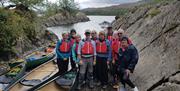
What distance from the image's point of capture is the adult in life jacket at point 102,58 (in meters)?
11.8

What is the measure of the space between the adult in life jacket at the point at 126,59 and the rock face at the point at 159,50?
1.10m

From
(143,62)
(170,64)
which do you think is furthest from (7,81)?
(170,64)

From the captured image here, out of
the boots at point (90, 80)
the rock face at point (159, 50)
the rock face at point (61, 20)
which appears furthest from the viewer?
the rock face at point (61, 20)

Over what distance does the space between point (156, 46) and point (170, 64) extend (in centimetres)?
243

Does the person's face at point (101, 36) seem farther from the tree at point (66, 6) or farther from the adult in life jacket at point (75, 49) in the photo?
the tree at point (66, 6)

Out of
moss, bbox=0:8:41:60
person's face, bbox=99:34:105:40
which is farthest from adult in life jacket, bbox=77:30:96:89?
moss, bbox=0:8:41:60

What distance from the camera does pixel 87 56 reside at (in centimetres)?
1205

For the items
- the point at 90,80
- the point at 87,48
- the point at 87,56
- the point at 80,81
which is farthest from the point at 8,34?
the point at 87,48

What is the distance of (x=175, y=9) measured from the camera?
562 inches

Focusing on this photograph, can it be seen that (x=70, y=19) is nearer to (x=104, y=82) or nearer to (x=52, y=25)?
(x=52, y=25)

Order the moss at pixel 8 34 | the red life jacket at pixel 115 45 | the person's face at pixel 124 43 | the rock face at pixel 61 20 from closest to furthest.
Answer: the person's face at pixel 124 43 < the red life jacket at pixel 115 45 < the moss at pixel 8 34 < the rock face at pixel 61 20

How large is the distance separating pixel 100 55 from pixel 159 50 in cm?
274

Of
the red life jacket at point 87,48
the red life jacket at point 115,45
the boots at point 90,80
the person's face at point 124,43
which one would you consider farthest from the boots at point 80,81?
the person's face at point 124,43

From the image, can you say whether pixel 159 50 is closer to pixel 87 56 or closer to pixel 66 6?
pixel 87 56
